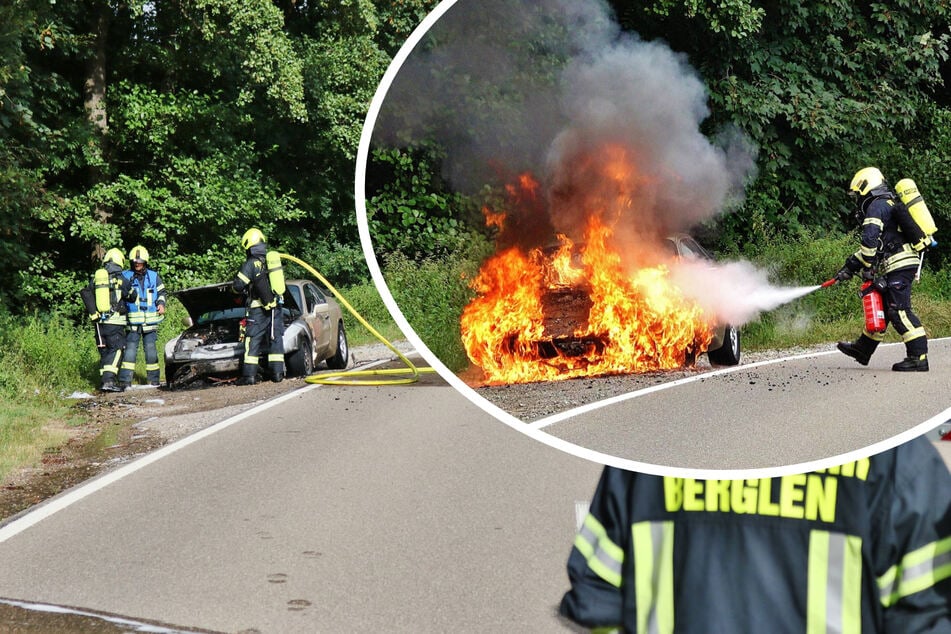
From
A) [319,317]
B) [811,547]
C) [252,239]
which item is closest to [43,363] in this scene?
[252,239]

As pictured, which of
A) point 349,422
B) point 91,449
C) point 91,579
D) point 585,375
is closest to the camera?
point 585,375

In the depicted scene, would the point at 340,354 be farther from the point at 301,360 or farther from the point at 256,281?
the point at 256,281

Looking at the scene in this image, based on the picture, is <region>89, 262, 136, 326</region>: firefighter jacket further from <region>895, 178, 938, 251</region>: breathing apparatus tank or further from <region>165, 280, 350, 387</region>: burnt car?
<region>895, 178, 938, 251</region>: breathing apparatus tank

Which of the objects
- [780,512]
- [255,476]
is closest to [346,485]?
[255,476]

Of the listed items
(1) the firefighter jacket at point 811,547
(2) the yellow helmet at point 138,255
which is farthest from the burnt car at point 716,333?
(2) the yellow helmet at point 138,255

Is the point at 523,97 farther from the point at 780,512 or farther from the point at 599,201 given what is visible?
the point at 780,512

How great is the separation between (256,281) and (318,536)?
354 inches

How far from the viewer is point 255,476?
855 centimetres

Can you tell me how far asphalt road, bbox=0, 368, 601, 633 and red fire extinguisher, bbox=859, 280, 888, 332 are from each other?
4079mm

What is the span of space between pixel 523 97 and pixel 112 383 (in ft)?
48.8

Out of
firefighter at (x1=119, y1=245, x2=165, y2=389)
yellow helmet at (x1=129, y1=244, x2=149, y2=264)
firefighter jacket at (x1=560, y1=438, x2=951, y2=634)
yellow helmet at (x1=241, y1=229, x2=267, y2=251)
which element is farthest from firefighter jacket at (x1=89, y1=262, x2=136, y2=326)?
firefighter jacket at (x1=560, y1=438, x2=951, y2=634)

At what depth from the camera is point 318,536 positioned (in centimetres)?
669

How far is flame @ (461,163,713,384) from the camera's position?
1.28 meters

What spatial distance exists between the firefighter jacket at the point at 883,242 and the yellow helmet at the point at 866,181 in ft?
0.05
